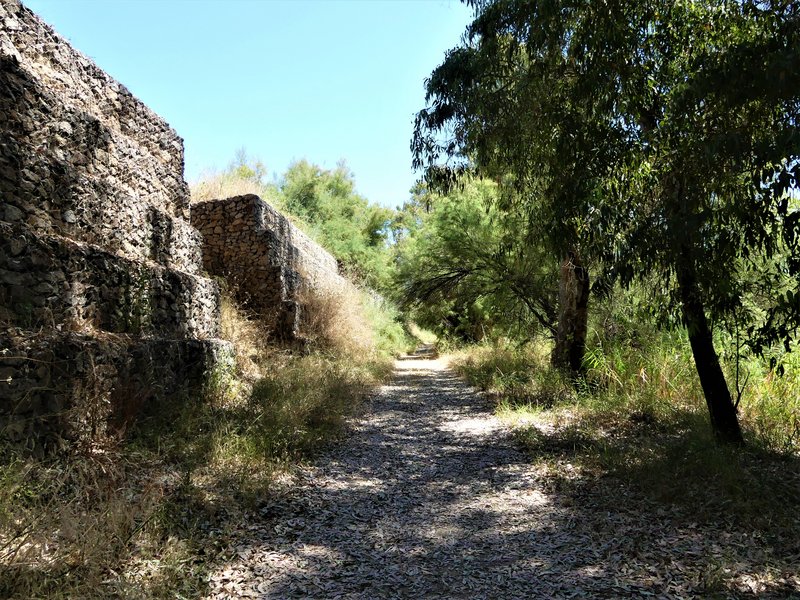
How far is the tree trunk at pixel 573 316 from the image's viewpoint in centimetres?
993

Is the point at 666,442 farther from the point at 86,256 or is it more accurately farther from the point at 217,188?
the point at 217,188

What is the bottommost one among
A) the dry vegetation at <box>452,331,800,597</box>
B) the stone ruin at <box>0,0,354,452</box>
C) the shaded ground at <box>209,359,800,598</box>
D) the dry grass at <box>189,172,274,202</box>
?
the shaded ground at <box>209,359,800,598</box>

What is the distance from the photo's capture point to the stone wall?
450cm

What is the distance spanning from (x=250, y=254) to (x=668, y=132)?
35.4 feet

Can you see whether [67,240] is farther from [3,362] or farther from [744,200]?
[744,200]

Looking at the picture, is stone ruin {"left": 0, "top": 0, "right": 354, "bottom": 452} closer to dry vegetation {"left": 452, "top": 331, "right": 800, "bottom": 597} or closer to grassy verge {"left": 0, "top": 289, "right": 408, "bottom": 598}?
grassy verge {"left": 0, "top": 289, "right": 408, "bottom": 598}

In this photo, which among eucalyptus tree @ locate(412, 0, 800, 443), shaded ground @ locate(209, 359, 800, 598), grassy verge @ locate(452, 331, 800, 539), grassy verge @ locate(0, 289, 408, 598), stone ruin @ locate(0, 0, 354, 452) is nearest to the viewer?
grassy verge @ locate(0, 289, 408, 598)

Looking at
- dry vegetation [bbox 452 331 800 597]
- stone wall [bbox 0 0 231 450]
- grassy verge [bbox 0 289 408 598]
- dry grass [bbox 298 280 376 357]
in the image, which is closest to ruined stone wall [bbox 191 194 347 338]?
dry grass [bbox 298 280 376 357]

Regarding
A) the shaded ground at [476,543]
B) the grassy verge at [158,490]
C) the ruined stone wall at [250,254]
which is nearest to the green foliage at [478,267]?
the ruined stone wall at [250,254]

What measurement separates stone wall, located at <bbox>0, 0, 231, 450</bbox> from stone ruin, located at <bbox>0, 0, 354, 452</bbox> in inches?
0.6

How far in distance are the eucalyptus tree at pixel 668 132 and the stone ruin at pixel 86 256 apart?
4.79 m

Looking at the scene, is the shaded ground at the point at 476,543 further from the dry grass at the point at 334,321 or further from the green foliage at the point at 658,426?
the dry grass at the point at 334,321

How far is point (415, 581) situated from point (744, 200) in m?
3.78

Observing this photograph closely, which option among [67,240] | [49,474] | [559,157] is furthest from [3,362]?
[559,157]
